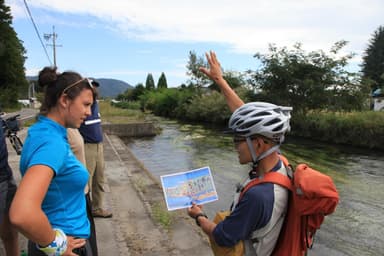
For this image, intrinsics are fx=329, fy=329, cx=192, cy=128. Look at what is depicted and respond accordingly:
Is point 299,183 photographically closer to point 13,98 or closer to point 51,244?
point 51,244

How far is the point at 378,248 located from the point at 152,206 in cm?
360

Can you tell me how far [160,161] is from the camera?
12.2 meters

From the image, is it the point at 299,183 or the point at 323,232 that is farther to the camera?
the point at 323,232

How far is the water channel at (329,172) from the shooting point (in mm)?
5453

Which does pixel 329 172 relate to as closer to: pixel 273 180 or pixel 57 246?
pixel 273 180

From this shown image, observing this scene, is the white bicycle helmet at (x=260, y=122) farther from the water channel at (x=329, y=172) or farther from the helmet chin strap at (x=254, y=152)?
the water channel at (x=329, y=172)

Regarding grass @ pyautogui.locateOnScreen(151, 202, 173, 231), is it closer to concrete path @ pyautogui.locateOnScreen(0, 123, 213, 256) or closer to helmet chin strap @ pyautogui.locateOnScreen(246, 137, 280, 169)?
concrete path @ pyautogui.locateOnScreen(0, 123, 213, 256)

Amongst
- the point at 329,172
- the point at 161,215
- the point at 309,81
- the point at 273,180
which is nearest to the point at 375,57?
the point at 309,81

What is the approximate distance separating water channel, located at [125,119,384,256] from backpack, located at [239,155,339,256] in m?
3.73

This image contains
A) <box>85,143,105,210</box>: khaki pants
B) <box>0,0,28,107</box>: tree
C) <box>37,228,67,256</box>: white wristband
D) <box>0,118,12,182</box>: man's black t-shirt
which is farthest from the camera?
<box>0,0,28,107</box>: tree

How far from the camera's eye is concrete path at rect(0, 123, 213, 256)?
3689 millimetres

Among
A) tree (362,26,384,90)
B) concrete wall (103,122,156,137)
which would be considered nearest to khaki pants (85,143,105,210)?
concrete wall (103,122,156,137)

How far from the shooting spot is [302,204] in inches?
57.1

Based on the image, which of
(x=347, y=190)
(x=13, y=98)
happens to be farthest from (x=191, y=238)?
(x=13, y=98)
